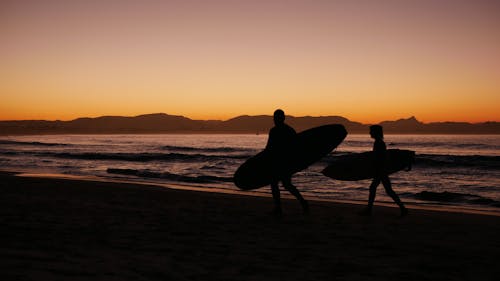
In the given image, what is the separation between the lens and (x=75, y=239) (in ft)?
18.1

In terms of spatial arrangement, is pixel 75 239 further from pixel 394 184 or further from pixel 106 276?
pixel 394 184

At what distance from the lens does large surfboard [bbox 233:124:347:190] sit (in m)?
7.73

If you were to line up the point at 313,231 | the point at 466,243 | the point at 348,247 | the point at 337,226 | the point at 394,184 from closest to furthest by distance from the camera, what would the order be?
the point at 348,247 < the point at 466,243 < the point at 313,231 < the point at 337,226 < the point at 394,184

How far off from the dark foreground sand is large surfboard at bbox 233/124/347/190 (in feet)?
2.11

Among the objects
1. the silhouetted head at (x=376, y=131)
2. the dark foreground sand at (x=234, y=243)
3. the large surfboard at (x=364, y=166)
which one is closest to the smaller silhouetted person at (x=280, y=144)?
the dark foreground sand at (x=234, y=243)

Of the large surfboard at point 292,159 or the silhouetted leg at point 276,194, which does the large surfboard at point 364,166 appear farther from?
the silhouetted leg at point 276,194

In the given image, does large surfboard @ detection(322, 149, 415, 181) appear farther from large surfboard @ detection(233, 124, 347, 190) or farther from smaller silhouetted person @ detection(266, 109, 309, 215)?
smaller silhouetted person @ detection(266, 109, 309, 215)

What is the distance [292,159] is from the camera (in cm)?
811

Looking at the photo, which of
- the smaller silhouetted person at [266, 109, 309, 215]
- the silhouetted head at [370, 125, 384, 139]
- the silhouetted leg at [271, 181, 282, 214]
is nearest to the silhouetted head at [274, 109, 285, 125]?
the smaller silhouetted person at [266, 109, 309, 215]

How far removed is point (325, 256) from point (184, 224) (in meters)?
2.74

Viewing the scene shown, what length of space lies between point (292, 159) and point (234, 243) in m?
2.97

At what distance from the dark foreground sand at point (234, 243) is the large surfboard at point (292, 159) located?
645 millimetres

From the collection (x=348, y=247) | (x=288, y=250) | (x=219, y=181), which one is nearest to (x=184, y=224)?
(x=288, y=250)

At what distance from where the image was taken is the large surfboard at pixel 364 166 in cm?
974
